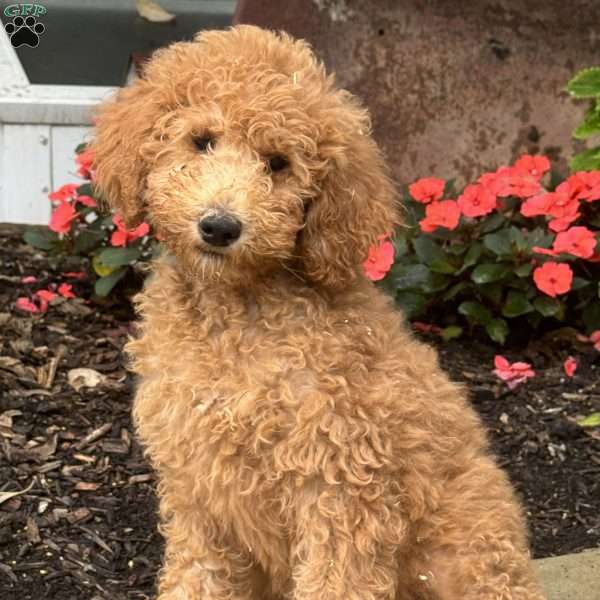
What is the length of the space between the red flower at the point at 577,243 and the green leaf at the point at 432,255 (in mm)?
514

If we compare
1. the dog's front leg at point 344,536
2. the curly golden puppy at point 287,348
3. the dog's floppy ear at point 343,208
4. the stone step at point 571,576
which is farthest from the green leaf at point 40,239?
the dog's front leg at point 344,536

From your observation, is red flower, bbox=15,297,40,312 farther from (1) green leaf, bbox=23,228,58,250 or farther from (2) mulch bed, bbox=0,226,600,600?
(1) green leaf, bbox=23,228,58,250

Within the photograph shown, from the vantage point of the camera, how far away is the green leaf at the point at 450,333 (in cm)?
602

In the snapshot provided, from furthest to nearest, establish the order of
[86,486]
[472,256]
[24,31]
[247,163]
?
1. [24,31]
2. [472,256]
3. [86,486]
4. [247,163]

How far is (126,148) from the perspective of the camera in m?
3.55

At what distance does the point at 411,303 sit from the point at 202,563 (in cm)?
236

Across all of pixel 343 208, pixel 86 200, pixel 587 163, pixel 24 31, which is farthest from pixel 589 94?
pixel 24 31

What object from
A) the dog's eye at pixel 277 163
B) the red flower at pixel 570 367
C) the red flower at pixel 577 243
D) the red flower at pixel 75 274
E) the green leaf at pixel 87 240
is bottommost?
the red flower at pixel 75 274

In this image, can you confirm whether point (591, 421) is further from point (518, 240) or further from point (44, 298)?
point (44, 298)

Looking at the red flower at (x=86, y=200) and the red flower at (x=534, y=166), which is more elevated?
the red flower at (x=534, y=166)

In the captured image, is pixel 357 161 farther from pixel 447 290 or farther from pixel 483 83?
pixel 483 83

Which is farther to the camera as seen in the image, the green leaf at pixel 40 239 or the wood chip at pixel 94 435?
the green leaf at pixel 40 239

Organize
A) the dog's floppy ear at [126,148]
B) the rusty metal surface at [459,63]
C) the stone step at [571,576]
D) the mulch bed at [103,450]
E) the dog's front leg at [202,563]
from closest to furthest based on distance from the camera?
the dog's floppy ear at [126,148] → the dog's front leg at [202,563] → the stone step at [571,576] → the mulch bed at [103,450] → the rusty metal surface at [459,63]

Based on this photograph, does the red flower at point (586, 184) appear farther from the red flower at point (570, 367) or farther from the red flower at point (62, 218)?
the red flower at point (62, 218)
